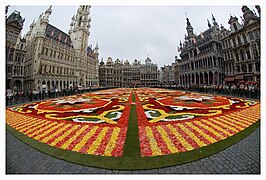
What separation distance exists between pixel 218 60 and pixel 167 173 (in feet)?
170

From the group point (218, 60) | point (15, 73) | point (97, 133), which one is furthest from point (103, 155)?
point (218, 60)

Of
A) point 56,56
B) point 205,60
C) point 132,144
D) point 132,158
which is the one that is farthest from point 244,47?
point 56,56

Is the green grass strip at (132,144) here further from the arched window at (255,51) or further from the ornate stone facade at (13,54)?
the arched window at (255,51)

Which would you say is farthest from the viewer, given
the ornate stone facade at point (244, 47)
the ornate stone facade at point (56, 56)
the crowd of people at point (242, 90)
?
the ornate stone facade at point (56, 56)

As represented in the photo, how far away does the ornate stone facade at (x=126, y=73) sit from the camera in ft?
301

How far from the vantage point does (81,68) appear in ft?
199

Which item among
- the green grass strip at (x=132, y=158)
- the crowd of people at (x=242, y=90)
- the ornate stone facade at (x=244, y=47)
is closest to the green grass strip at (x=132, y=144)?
the green grass strip at (x=132, y=158)

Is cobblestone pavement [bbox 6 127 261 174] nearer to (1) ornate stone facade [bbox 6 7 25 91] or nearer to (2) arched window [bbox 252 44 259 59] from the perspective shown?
(1) ornate stone facade [bbox 6 7 25 91]

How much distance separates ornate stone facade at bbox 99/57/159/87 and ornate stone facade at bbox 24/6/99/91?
19.0m

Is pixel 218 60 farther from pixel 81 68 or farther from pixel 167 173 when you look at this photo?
pixel 81 68

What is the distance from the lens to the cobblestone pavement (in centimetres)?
324

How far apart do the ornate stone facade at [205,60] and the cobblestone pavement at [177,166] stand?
141 ft

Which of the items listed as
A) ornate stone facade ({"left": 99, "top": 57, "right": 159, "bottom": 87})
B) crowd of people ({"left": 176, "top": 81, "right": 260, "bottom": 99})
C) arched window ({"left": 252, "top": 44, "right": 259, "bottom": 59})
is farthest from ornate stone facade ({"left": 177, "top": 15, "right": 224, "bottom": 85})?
ornate stone facade ({"left": 99, "top": 57, "right": 159, "bottom": 87})

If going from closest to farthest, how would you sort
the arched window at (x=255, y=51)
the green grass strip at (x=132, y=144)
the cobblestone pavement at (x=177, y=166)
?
the cobblestone pavement at (x=177, y=166), the green grass strip at (x=132, y=144), the arched window at (x=255, y=51)
